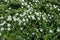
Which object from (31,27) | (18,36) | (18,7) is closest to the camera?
(18,36)

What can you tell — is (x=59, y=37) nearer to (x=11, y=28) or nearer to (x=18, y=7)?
(x=11, y=28)

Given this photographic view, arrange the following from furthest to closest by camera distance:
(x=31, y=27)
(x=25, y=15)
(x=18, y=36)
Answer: (x=25, y=15) < (x=31, y=27) < (x=18, y=36)

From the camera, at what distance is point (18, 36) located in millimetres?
13102

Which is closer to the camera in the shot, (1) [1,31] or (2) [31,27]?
(1) [1,31]

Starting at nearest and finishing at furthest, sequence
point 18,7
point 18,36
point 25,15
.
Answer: point 18,36 < point 25,15 < point 18,7

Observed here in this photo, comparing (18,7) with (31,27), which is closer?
(31,27)

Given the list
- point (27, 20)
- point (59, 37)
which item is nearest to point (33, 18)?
point (27, 20)

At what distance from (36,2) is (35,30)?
13.6 feet

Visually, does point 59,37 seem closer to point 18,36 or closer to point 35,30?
point 35,30

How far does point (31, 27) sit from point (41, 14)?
2009mm

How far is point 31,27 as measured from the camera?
46.6 ft

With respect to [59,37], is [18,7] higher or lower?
higher

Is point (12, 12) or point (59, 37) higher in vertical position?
point (12, 12)

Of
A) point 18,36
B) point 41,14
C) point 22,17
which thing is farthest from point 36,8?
point 18,36
